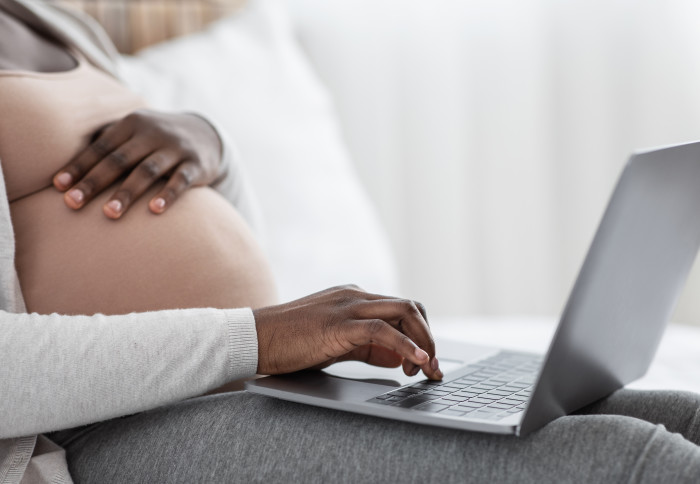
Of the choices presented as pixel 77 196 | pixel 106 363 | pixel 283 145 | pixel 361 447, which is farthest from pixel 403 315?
pixel 283 145

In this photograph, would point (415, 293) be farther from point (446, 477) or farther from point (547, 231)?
point (446, 477)

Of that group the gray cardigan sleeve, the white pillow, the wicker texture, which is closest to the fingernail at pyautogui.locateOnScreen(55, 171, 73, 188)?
the gray cardigan sleeve

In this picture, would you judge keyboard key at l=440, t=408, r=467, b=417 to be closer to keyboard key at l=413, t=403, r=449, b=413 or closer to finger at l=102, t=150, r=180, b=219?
keyboard key at l=413, t=403, r=449, b=413

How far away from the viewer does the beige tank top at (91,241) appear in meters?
0.84

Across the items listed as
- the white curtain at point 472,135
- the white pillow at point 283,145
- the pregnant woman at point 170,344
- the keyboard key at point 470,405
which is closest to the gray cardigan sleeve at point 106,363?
the pregnant woman at point 170,344

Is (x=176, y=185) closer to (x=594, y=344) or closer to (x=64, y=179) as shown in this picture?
(x=64, y=179)

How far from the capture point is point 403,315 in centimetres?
73

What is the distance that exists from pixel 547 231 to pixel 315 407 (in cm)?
143

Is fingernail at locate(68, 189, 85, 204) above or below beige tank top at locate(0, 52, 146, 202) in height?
below

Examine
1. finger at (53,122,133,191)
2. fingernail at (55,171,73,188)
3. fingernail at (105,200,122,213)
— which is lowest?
fingernail at (105,200,122,213)

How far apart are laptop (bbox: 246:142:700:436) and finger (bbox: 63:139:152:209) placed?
32cm

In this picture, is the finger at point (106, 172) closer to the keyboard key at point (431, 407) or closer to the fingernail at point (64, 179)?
the fingernail at point (64, 179)

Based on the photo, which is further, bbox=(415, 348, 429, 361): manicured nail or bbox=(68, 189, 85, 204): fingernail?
bbox=(68, 189, 85, 204): fingernail

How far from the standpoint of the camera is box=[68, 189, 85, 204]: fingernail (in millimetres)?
863
